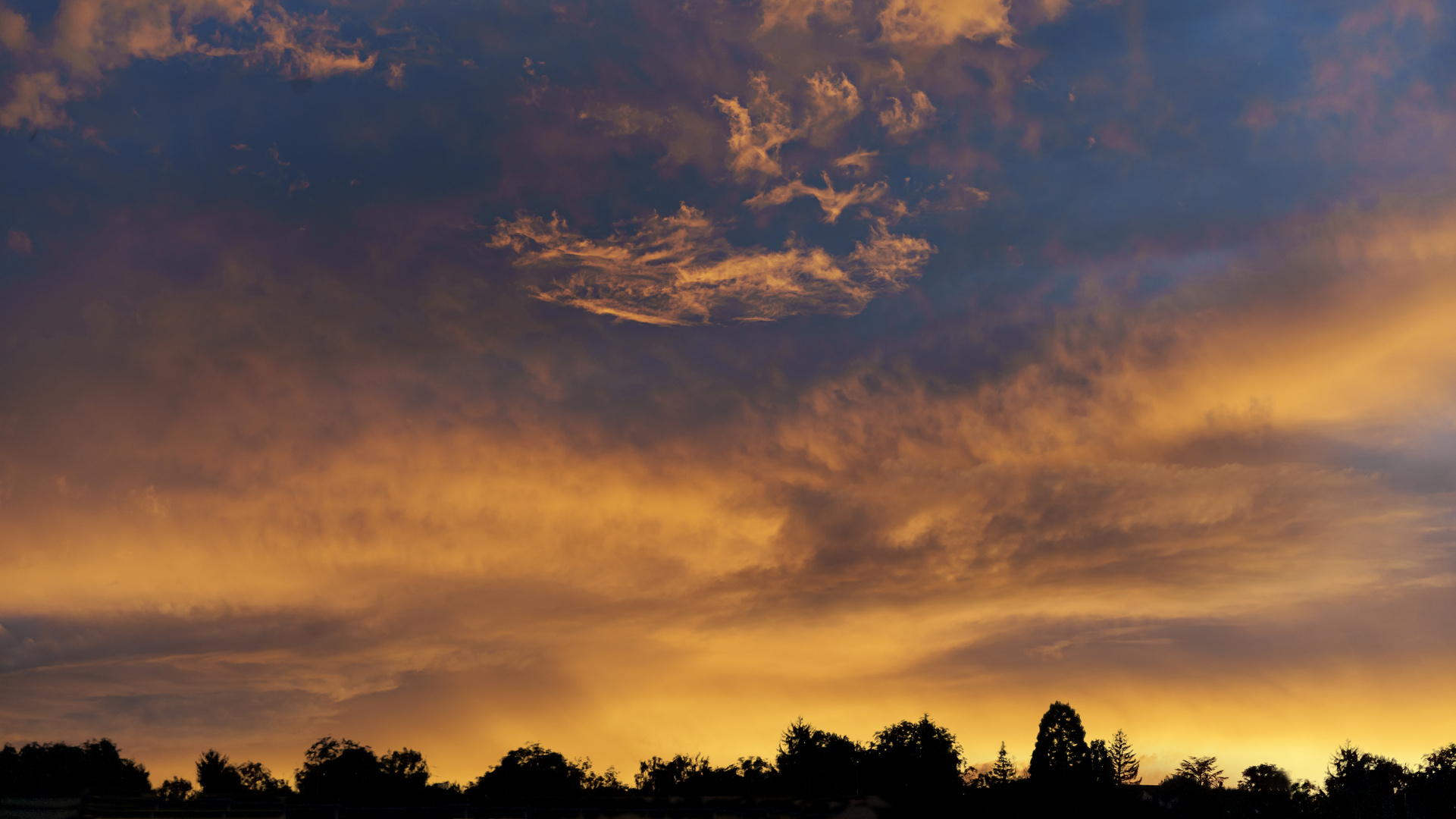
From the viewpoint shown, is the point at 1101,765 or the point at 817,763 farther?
the point at 817,763

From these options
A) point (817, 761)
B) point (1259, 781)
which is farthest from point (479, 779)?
point (1259, 781)

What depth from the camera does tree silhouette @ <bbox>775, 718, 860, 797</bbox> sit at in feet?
598

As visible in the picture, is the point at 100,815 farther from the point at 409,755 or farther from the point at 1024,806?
the point at 409,755

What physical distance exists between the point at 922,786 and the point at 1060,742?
21642 mm

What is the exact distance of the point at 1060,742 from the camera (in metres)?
161

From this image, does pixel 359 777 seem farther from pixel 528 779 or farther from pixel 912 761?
pixel 912 761

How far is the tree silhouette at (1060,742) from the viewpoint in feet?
517

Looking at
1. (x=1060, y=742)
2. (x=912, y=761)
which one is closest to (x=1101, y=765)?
(x=1060, y=742)

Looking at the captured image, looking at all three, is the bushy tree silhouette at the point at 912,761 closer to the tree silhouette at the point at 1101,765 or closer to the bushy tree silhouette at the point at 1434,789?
the tree silhouette at the point at 1101,765

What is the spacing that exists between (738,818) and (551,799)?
101 metres

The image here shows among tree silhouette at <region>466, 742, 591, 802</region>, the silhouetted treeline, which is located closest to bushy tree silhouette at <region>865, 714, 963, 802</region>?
the silhouetted treeline

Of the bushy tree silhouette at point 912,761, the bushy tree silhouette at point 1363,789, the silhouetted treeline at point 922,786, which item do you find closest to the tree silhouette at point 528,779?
the silhouetted treeline at point 922,786

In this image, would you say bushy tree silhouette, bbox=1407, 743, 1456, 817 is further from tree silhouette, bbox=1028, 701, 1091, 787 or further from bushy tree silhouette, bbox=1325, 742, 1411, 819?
tree silhouette, bbox=1028, 701, 1091, 787

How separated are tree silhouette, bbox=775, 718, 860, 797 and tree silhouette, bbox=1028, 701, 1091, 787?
32.5 meters
